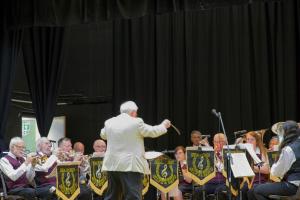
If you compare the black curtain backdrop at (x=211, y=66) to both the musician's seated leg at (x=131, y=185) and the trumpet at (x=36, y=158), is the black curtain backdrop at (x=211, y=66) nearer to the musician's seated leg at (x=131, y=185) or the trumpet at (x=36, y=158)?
the trumpet at (x=36, y=158)

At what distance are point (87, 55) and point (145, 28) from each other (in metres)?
1.76

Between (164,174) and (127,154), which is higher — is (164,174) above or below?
below

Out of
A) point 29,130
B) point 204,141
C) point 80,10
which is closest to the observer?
point 204,141

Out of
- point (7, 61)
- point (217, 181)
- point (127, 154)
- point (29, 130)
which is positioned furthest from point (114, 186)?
point (29, 130)

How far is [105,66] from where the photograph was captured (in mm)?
11164

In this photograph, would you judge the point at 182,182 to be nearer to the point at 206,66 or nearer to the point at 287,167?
the point at 206,66

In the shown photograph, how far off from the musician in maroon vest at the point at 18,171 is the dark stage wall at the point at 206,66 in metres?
2.82

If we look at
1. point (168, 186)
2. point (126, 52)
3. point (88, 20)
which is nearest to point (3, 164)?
point (168, 186)

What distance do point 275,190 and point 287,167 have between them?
0.38 meters

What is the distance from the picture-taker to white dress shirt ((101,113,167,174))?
6262 millimetres

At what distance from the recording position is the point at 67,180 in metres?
7.54

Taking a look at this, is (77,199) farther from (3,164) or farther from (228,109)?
(228,109)

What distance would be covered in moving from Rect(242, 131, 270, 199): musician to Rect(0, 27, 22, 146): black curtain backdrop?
441cm

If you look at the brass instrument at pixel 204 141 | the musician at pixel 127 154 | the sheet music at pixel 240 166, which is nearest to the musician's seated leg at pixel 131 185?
the musician at pixel 127 154
